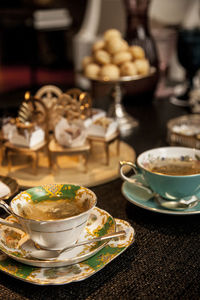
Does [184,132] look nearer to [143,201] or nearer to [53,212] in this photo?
[143,201]

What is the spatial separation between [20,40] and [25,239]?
3671 millimetres

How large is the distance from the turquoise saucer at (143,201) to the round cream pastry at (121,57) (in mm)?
662

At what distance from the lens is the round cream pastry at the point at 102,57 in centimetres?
146

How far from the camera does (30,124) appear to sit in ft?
3.48

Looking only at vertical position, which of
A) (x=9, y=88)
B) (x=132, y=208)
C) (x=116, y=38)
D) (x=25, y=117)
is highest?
(x=116, y=38)

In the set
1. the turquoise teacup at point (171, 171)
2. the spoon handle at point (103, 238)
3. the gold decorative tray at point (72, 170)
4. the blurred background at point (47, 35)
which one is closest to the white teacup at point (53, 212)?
the spoon handle at point (103, 238)

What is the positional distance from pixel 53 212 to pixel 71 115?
1.63ft

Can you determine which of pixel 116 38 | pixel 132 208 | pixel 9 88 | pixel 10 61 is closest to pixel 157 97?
pixel 116 38

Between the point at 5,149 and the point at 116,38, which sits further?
the point at 116,38

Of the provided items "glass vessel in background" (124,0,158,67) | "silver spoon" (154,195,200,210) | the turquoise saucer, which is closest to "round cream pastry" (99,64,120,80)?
"glass vessel in background" (124,0,158,67)

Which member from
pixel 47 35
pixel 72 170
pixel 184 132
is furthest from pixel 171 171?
pixel 47 35

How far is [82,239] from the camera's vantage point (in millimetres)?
659

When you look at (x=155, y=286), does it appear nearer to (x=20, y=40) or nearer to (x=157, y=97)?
(x=157, y=97)

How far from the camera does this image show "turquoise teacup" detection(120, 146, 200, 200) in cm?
75
